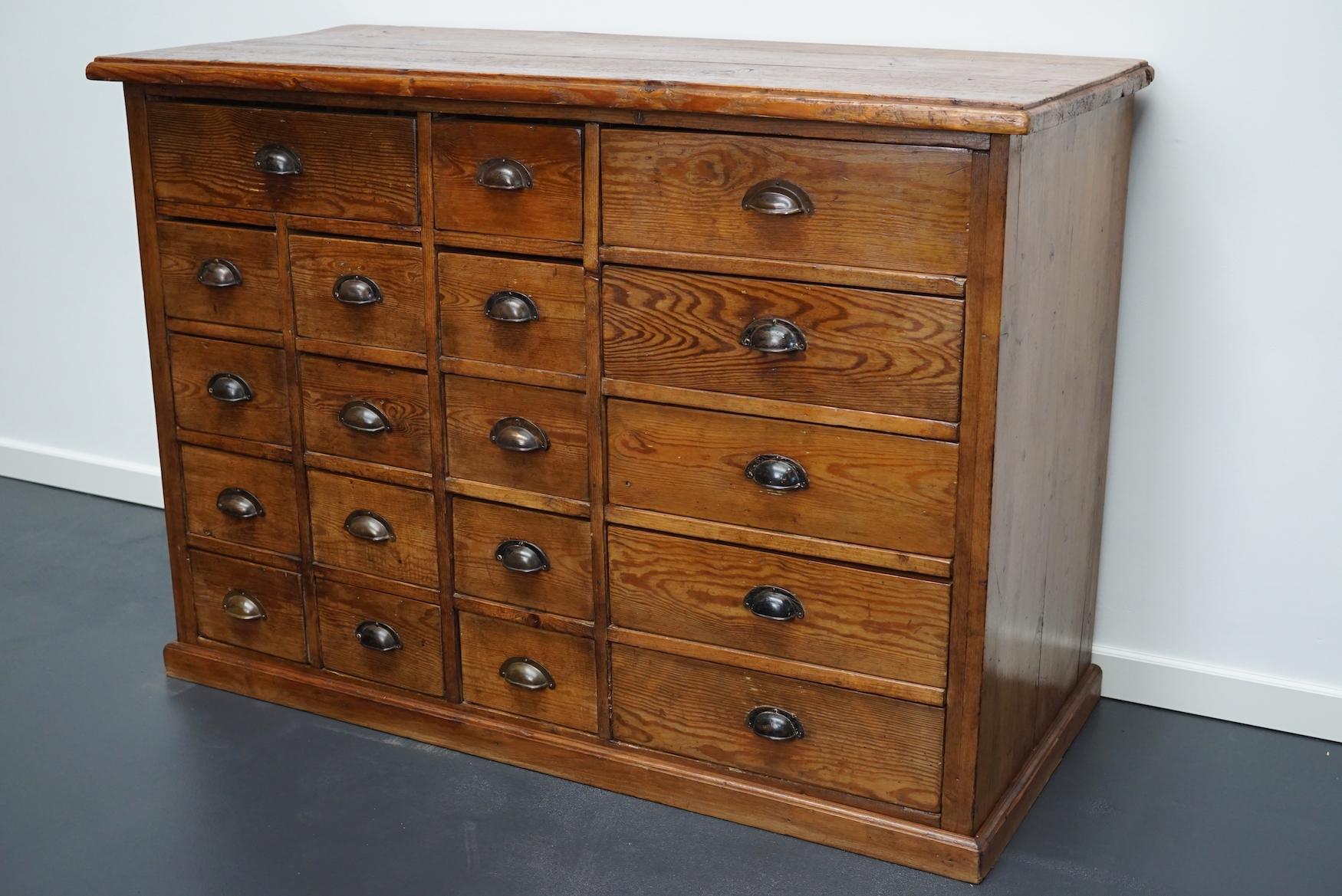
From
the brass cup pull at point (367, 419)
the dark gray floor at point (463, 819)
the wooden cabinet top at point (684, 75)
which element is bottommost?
the dark gray floor at point (463, 819)

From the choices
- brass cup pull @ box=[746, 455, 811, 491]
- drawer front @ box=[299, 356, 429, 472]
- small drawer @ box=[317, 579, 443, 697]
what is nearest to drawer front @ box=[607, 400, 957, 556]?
brass cup pull @ box=[746, 455, 811, 491]

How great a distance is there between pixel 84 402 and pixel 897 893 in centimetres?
245

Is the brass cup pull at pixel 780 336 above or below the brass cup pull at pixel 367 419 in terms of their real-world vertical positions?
above

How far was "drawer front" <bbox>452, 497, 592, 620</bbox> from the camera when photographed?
2.31 meters

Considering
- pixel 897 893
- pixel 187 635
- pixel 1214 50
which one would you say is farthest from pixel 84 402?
pixel 1214 50

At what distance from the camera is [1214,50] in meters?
2.30

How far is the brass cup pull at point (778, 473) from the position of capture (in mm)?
2080

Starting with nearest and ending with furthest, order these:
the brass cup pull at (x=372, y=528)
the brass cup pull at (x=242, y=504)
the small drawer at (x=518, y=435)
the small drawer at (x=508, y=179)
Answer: the small drawer at (x=508, y=179)
the small drawer at (x=518, y=435)
the brass cup pull at (x=372, y=528)
the brass cup pull at (x=242, y=504)

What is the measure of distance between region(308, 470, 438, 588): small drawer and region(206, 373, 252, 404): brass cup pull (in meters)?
0.18

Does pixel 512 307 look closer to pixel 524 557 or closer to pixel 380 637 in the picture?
pixel 524 557

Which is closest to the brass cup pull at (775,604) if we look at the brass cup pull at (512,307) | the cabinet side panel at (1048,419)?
the cabinet side panel at (1048,419)

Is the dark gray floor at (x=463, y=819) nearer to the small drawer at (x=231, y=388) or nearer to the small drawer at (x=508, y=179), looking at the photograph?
the small drawer at (x=231, y=388)

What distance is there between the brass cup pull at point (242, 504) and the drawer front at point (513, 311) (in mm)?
536

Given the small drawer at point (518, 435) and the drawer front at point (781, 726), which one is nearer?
the drawer front at point (781, 726)
